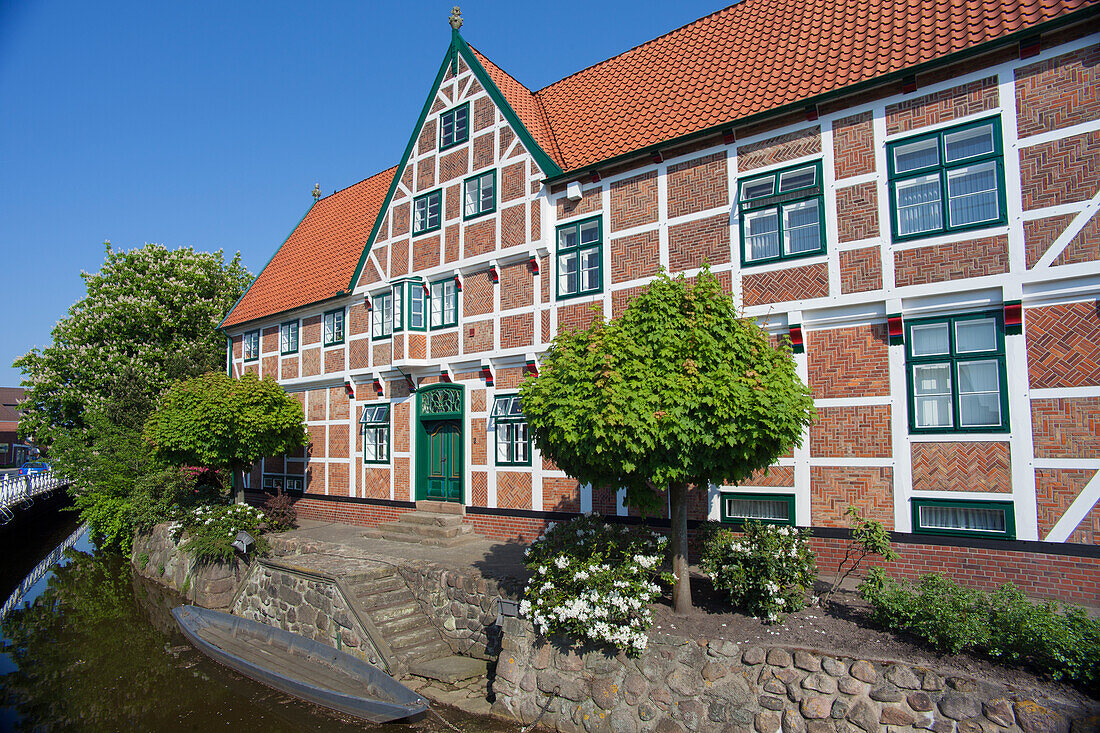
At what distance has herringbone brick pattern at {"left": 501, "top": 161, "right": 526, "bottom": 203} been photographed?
13398 mm

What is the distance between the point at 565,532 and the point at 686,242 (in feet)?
18.1

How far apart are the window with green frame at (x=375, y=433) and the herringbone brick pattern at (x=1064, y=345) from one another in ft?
43.8

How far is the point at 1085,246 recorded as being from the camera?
25.5 ft

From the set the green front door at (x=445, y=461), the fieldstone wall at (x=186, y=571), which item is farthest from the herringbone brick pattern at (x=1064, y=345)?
the fieldstone wall at (x=186, y=571)

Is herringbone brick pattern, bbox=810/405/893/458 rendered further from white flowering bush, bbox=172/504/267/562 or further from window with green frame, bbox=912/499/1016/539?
white flowering bush, bbox=172/504/267/562

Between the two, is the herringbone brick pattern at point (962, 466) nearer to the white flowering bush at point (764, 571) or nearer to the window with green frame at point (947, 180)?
the white flowering bush at point (764, 571)

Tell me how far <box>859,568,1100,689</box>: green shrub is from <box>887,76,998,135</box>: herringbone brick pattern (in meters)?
6.43

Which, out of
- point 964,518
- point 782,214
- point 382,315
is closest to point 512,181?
point 382,315

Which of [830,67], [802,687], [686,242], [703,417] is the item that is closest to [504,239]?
[686,242]

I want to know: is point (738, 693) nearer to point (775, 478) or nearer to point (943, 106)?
point (775, 478)

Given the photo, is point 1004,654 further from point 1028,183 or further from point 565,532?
point 1028,183

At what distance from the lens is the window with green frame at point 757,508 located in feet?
31.5

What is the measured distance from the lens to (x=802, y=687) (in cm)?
627

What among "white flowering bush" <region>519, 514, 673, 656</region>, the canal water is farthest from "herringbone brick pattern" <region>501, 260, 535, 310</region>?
the canal water
